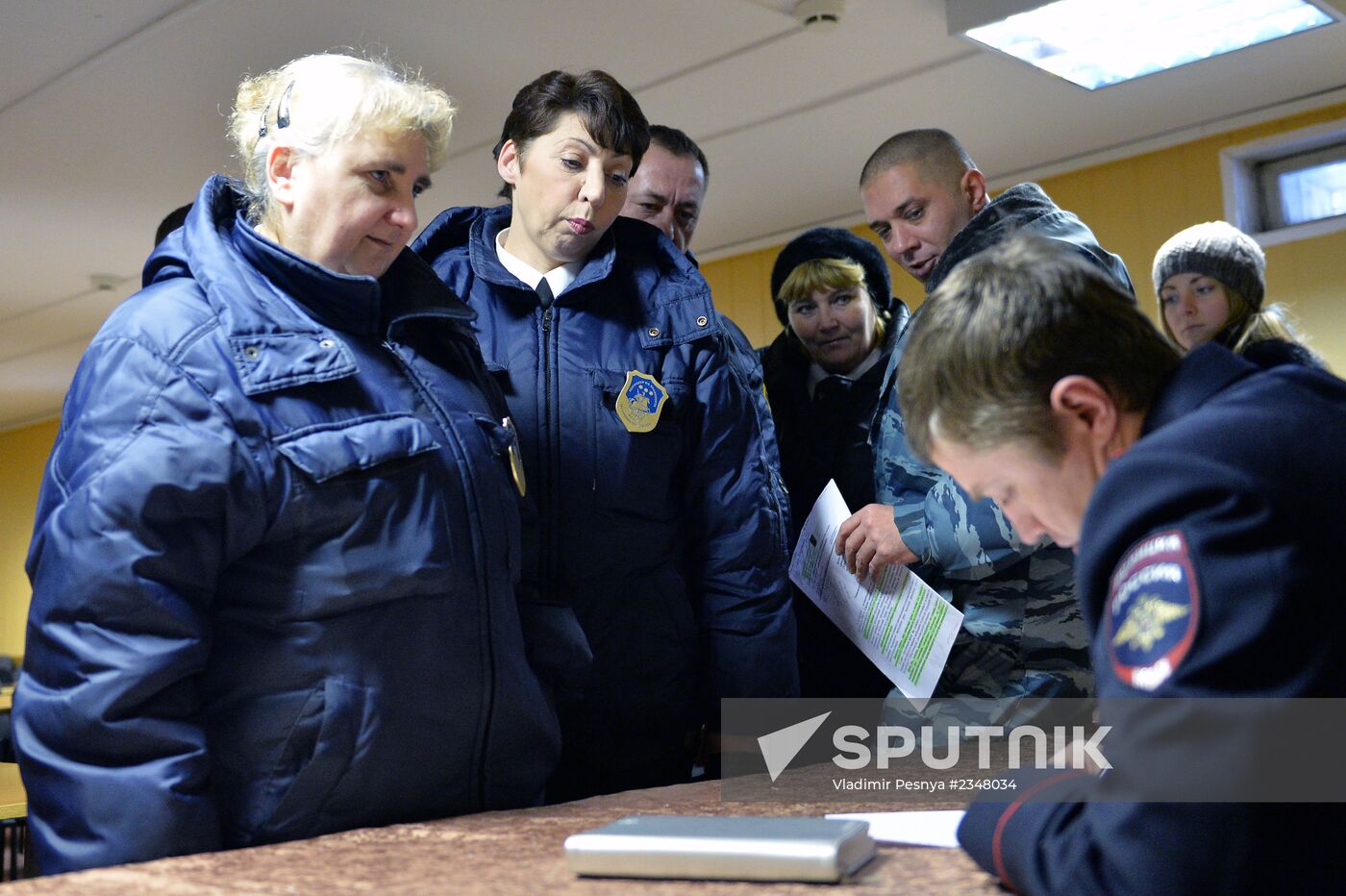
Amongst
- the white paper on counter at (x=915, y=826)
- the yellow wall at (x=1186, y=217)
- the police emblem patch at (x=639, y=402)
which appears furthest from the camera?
the yellow wall at (x=1186, y=217)

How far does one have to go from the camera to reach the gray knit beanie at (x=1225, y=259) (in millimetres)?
2801

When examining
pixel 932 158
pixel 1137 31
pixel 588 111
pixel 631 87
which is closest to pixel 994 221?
pixel 932 158

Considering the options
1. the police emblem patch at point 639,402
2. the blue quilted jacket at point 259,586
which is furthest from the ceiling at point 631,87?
the blue quilted jacket at point 259,586

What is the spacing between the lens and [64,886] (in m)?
0.92

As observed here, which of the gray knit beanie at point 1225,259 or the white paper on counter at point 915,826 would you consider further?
the gray knit beanie at point 1225,259

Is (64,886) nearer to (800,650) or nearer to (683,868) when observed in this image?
(683,868)

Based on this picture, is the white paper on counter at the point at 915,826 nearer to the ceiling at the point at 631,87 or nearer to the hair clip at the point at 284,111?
the hair clip at the point at 284,111

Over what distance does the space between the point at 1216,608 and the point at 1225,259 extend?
2.32 meters

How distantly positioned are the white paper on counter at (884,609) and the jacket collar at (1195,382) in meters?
0.84

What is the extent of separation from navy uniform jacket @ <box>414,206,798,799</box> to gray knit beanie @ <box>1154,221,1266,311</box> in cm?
138

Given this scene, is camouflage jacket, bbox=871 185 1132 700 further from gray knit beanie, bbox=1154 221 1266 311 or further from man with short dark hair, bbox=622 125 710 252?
gray knit beanie, bbox=1154 221 1266 311

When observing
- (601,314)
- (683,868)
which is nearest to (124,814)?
(683,868)

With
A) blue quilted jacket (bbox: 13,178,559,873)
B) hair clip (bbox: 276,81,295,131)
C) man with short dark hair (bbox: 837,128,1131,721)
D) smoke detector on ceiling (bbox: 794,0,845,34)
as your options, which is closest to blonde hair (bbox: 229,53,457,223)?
hair clip (bbox: 276,81,295,131)

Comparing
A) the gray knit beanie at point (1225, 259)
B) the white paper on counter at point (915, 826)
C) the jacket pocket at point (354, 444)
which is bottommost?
the white paper on counter at point (915, 826)
